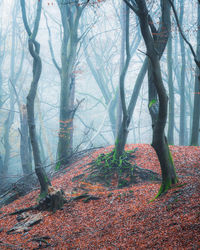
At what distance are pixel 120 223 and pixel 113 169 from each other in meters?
3.41

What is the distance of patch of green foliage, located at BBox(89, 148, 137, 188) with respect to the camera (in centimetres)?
643

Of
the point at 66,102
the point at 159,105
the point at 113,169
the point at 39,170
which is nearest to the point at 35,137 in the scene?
the point at 39,170

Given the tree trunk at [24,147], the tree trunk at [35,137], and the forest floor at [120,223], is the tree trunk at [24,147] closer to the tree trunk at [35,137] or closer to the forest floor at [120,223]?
the tree trunk at [35,137]

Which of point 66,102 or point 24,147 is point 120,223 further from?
point 24,147

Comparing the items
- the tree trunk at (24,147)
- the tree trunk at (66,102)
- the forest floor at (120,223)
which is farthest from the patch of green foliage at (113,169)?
the tree trunk at (24,147)

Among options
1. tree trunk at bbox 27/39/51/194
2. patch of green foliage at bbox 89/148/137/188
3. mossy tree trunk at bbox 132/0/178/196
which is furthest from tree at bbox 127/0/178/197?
tree trunk at bbox 27/39/51/194

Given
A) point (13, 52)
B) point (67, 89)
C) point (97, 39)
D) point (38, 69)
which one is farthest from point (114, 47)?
point (38, 69)

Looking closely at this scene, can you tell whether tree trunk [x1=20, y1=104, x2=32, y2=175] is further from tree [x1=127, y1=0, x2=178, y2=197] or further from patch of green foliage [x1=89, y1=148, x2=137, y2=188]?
tree [x1=127, y1=0, x2=178, y2=197]

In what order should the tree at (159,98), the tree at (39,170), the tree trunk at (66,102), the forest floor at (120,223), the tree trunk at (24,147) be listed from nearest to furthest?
1. the forest floor at (120,223)
2. the tree at (159,98)
3. the tree at (39,170)
4. the tree trunk at (66,102)
5. the tree trunk at (24,147)

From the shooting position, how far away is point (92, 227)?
3.65m

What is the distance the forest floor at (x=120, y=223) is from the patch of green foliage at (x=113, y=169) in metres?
1.00

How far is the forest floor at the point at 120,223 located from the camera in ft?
8.24

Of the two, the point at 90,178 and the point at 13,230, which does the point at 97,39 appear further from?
the point at 13,230

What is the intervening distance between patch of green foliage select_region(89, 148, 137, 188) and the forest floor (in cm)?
100
